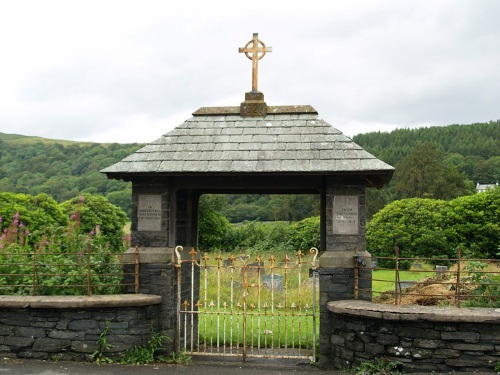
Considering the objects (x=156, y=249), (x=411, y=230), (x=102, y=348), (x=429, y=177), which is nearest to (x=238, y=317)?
(x=156, y=249)

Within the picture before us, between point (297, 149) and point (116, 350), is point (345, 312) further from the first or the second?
point (116, 350)

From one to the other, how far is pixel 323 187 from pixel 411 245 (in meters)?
13.6

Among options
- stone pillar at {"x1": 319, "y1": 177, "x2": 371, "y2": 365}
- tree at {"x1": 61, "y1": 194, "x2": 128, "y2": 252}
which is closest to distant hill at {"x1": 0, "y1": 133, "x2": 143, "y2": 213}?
tree at {"x1": 61, "y1": 194, "x2": 128, "y2": 252}

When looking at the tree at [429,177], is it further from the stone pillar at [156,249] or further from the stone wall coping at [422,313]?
the stone pillar at [156,249]

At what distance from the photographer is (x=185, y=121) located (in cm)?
922

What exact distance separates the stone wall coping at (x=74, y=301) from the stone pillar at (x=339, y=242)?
8.39 feet

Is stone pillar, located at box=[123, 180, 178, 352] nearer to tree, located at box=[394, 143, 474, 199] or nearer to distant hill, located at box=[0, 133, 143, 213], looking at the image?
distant hill, located at box=[0, 133, 143, 213]

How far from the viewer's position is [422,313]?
6898mm

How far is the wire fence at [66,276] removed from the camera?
27.2 feet

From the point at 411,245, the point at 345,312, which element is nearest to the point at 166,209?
the point at 345,312

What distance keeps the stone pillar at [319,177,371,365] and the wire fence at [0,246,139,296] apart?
286cm

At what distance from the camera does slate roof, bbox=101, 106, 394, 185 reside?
7938 mm

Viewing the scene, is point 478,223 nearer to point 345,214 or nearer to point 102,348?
point 345,214

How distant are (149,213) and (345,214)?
9.84 ft
